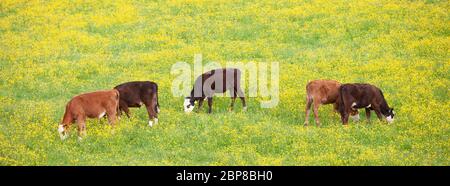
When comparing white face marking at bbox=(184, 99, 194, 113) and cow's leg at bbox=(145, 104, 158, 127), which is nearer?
cow's leg at bbox=(145, 104, 158, 127)

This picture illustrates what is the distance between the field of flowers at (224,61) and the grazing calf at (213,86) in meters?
0.58

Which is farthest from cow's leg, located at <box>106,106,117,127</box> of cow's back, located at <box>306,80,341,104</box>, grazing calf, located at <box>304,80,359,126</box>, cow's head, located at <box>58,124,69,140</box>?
cow's back, located at <box>306,80,341,104</box>

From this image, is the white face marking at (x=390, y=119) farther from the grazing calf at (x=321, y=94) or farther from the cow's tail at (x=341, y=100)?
the cow's tail at (x=341, y=100)

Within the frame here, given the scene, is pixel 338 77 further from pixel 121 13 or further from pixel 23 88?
pixel 121 13

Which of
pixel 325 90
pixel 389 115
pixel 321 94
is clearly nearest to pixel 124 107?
pixel 321 94

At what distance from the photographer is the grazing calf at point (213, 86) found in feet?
80.8

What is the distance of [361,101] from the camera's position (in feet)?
74.5

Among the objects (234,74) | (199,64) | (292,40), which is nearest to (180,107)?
(234,74)

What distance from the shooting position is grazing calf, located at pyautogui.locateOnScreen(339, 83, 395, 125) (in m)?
22.5

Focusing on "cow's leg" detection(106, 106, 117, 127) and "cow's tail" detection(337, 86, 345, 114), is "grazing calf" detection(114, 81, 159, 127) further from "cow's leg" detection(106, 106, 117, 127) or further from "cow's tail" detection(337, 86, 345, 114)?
"cow's tail" detection(337, 86, 345, 114)

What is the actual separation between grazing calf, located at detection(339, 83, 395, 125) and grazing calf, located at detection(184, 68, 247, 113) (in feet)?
13.8

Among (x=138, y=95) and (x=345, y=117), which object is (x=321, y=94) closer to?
(x=345, y=117)

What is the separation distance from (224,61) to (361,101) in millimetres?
10171

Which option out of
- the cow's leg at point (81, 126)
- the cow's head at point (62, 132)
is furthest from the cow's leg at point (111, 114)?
the cow's head at point (62, 132)
